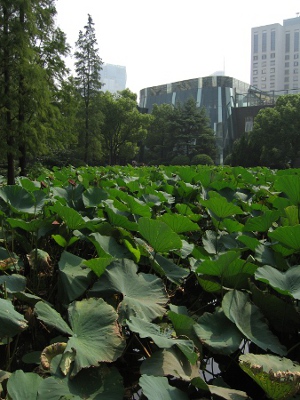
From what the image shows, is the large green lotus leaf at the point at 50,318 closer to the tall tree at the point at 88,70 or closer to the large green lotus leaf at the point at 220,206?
the large green lotus leaf at the point at 220,206

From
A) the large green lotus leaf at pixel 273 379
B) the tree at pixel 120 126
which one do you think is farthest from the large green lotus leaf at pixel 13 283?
the tree at pixel 120 126

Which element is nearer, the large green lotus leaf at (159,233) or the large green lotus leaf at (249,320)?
→ the large green lotus leaf at (249,320)

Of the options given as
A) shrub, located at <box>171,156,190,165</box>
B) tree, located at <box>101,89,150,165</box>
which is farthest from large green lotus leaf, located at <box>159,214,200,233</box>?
shrub, located at <box>171,156,190,165</box>

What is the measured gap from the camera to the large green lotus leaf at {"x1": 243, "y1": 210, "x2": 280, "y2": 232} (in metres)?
1.10

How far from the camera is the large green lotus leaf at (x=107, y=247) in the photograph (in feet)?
2.93

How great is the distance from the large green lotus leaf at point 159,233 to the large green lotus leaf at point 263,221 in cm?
37

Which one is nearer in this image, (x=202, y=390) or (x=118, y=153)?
(x=202, y=390)

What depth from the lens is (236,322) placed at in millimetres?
665

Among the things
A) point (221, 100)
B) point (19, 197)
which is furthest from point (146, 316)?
point (221, 100)

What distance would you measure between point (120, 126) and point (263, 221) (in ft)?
109

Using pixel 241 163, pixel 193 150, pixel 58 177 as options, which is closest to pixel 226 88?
pixel 193 150

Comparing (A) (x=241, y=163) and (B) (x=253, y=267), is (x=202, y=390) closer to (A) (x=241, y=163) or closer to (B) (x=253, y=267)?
(B) (x=253, y=267)

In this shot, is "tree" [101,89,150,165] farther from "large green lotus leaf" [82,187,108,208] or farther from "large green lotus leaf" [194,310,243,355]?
"large green lotus leaf" [194,310,243,355]

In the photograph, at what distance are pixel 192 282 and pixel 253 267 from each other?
32 centimetres
